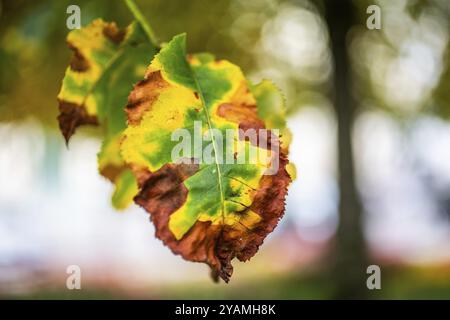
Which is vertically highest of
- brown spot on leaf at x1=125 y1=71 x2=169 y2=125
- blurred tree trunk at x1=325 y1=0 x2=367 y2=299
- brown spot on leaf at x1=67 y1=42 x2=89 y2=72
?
blurred tree trunk at x1=325 y1=0 x2=367 y2=299

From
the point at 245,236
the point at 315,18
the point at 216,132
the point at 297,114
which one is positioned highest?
the point at 315,18

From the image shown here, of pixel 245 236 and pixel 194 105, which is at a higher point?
pixel 194 105

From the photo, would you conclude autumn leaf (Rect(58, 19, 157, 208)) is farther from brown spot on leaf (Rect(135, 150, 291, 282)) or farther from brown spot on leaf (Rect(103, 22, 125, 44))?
brown spot on leaf (Rect(135, 150, 291, 282))

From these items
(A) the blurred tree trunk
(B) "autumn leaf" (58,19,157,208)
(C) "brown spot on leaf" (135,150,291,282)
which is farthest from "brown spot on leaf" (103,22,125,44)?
(A) the blurred tree trunk

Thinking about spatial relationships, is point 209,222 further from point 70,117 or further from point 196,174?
point 70,117

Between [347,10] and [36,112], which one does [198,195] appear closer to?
[36,112]

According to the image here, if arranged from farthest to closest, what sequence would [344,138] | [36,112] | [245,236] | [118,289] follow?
[118,289] → [344,138] → [36,112] → [245,236]

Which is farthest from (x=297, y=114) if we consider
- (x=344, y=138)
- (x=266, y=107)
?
(x=266, y=107)
